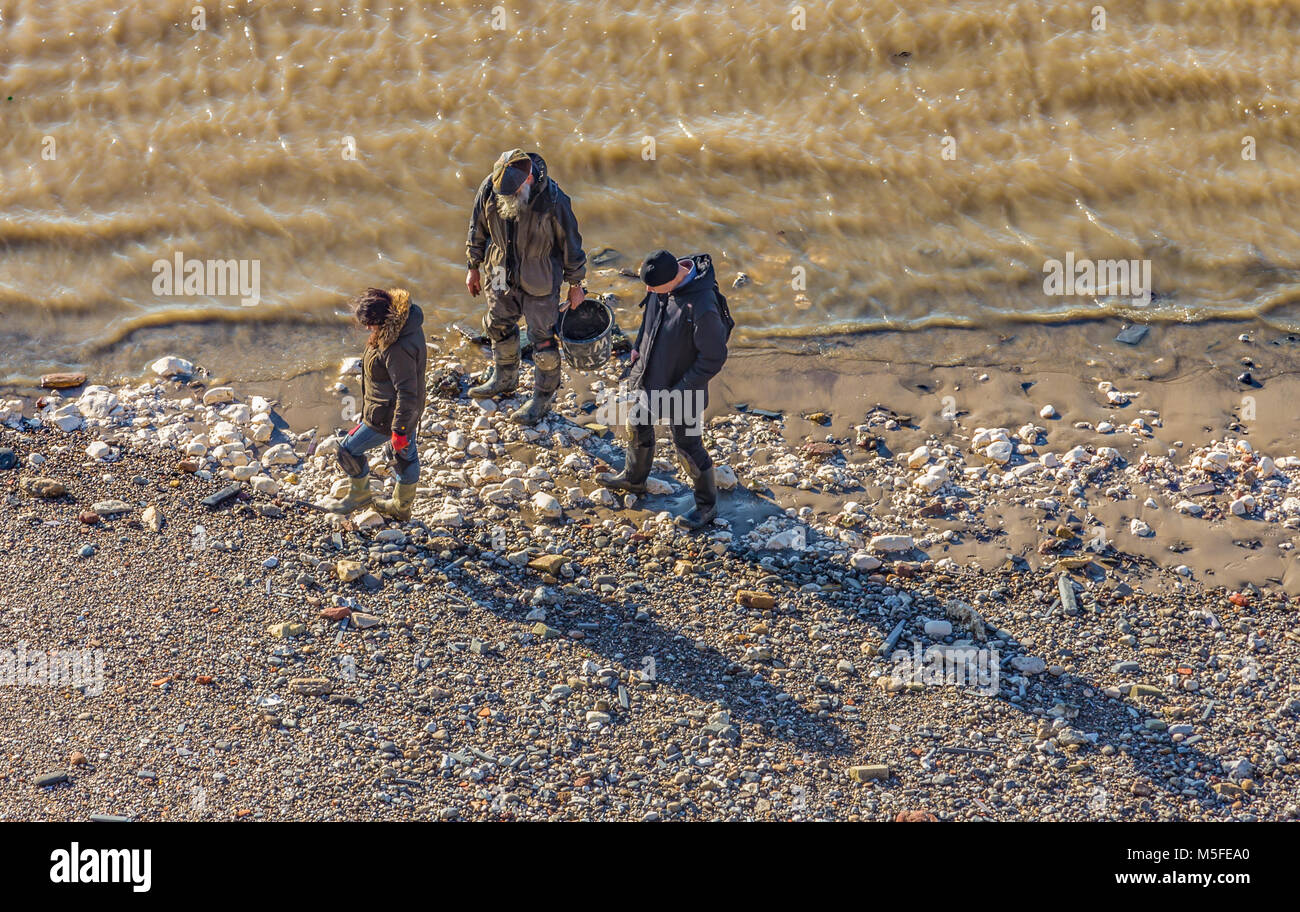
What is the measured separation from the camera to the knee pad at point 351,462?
7914mm

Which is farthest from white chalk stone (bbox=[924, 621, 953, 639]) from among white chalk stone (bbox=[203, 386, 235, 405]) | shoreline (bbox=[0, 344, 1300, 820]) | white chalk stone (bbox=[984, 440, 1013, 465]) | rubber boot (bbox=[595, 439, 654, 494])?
white chalk stone (bbox=[203, 386, 235, 405])

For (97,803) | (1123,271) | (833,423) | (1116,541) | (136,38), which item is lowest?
(97,803)

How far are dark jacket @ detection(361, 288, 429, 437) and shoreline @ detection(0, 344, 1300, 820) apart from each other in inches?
32.4

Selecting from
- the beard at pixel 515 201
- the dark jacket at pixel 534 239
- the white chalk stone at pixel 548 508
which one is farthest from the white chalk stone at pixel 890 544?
the beard at pixel 515 201

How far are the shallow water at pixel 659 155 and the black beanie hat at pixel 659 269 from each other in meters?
3.32

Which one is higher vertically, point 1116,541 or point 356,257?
point 356,257

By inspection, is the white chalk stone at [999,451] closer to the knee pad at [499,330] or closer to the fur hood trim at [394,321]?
the knee pad at [499,330]

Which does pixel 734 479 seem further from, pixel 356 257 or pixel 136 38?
pixel 136 38

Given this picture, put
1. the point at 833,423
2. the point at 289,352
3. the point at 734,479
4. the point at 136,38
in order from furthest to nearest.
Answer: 1. the point at 136,38
2. the point at 289,352
3. the point at 833,423
4. the point at 734,479

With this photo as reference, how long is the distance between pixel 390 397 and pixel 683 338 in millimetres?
1988

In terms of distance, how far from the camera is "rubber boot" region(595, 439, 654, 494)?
8.23 metres

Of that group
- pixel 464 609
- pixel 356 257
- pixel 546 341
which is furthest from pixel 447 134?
pixel 464 609

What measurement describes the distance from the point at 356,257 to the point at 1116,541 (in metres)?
7.57

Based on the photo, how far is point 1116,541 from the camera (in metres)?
8.08
